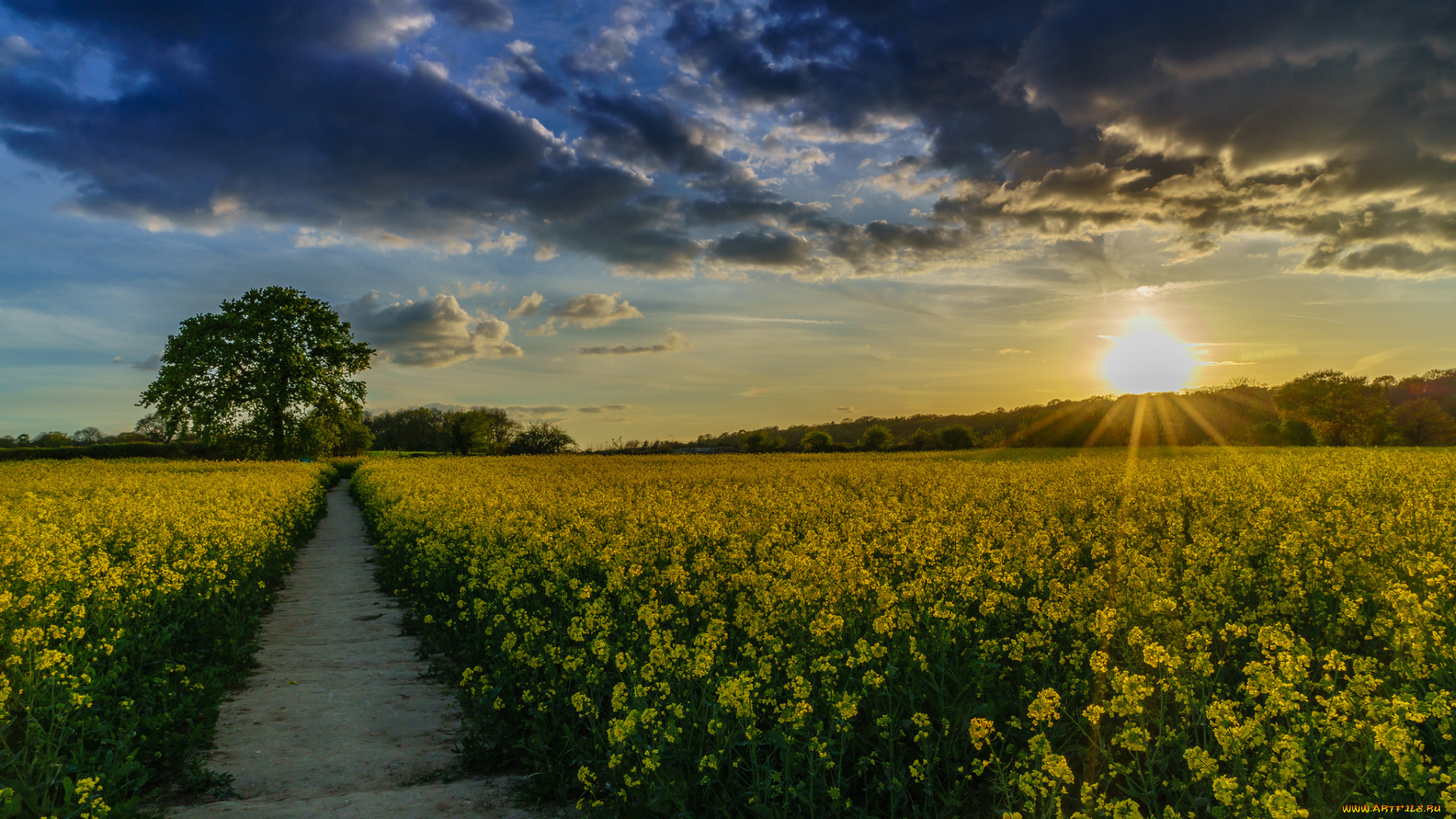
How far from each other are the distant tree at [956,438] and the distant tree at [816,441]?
1143 cm

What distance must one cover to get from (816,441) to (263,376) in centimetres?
5014

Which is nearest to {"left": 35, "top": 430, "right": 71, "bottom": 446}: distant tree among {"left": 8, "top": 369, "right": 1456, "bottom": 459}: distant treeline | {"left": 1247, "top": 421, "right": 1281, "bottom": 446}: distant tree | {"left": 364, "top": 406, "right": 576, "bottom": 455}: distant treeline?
{"left": 8, "top": 369, "right": 1456, "bottom": 459}: distant treeline

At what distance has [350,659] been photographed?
31.2ft

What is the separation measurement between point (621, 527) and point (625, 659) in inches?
265

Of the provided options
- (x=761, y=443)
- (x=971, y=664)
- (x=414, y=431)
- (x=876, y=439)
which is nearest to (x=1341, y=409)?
(x=876, y=439)

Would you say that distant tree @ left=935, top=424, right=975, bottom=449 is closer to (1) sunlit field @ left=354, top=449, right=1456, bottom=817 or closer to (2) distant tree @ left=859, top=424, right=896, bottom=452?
(2) distant tree @ left=859, top=424, right=896, bottom=452

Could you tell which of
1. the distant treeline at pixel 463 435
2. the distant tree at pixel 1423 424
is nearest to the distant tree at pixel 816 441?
the distant treeline at pixel 463 435

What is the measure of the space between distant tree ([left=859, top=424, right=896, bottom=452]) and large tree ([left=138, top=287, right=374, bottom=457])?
154 ft

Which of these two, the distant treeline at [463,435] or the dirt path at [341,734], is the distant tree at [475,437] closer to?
the distant treeline at [463,435]

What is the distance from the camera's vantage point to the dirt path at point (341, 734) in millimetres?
5566

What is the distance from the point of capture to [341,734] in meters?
6.94

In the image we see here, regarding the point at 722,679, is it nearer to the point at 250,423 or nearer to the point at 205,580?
the point at 205,580

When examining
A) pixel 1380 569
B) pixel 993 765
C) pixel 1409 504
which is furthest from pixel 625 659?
pixel 1409 504

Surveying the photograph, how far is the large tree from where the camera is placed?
45625mm
